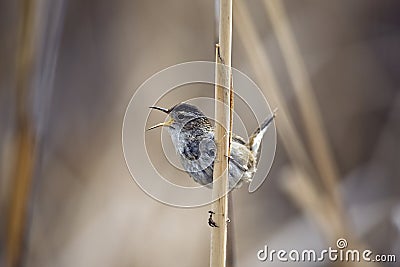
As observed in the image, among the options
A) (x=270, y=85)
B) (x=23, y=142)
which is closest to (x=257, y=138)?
(x=270, y=85)

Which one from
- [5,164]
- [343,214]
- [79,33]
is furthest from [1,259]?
[343,214]

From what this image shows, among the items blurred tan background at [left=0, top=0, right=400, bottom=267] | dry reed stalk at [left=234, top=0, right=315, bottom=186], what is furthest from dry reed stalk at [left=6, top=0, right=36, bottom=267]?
dry reed stalk at [left=234, top=0, right=315, bottom=186]

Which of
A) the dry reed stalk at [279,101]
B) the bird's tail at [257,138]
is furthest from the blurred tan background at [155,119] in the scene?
the bird's tail at [257,138]

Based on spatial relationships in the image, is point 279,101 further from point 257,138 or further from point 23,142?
point 23,142

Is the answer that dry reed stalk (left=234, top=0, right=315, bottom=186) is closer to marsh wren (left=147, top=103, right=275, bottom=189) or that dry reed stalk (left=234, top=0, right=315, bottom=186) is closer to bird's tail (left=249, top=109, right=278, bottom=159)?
bird's tail (left=249, top=109, right=278, bottom=159)

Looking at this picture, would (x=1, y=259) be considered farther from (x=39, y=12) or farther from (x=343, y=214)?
(x=343, y=214)

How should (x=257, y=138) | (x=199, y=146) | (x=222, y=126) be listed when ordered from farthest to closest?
(x=257, y=138)
(x=199, y=146)
(x=222, y=126)

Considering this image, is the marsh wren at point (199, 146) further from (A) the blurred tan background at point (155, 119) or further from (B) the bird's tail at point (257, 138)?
(A) the blurred tan background at point (155, 119)
